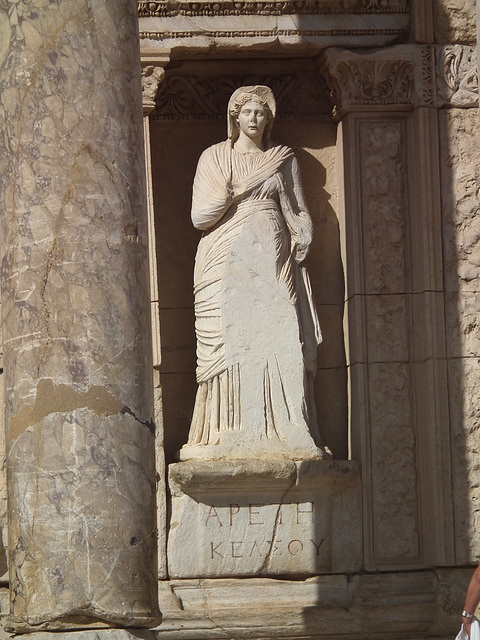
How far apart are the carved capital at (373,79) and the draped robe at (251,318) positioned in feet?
2.57

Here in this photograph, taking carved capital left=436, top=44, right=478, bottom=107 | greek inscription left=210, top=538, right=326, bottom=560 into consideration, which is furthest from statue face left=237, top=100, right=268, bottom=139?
greek inscription left=210, top=538, right=326, bottom=560

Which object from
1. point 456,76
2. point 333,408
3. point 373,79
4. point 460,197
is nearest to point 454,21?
point 456,76

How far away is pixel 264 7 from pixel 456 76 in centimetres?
158

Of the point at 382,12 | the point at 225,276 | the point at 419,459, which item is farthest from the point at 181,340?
Answer: the point at 382,12

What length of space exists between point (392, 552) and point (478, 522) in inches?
26.7

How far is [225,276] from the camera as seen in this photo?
1129cm

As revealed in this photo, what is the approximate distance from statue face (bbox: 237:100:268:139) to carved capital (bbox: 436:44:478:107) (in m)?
1.38

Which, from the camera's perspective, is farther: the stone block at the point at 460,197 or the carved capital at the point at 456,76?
the carved capital at the point at 456,76

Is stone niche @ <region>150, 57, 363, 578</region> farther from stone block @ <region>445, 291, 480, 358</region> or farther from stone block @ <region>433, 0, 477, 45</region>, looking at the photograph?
stone block @ <region>433, 0, 477, 45</region>

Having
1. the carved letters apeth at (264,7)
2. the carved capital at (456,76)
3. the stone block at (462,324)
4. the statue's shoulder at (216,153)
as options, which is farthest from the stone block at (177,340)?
the carved capital at (456,76)

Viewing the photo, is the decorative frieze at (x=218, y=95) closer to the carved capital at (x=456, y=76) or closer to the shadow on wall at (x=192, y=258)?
the shadow on wall at (x=192, y=258)

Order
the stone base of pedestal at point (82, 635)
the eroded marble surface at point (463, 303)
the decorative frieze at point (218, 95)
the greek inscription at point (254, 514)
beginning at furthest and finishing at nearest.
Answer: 1. the decorative frieze at point (218, 95)
2. the eroded marble surface at point (463, 303)
3. the greek inscription at point (254, 514)
4. the stone base of pedestal at point (82, 635)

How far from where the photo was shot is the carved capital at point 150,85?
11.4 meters

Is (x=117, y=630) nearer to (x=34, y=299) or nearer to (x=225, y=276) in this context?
(x=34, y=299)
